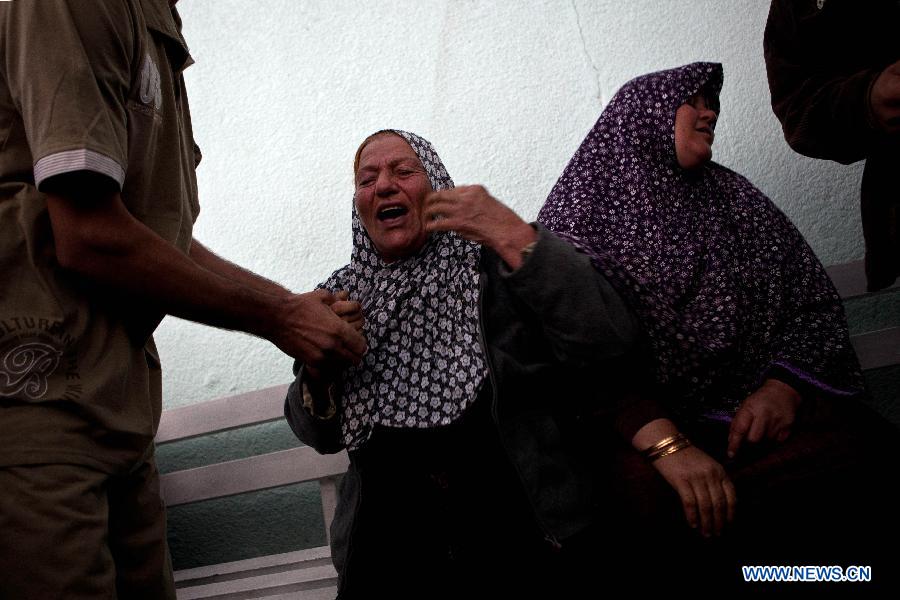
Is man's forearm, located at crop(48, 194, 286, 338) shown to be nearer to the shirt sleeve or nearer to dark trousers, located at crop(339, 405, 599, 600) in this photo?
the shirt sleeve

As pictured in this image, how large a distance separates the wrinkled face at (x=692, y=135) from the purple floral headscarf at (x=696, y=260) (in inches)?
0.8

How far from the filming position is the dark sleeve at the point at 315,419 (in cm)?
163

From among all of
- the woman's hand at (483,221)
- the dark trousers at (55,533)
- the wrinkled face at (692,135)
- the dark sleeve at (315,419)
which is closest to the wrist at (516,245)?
the woman's hand at (483,221)

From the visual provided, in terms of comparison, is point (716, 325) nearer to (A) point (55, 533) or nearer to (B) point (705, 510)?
(B) point (705, 510)

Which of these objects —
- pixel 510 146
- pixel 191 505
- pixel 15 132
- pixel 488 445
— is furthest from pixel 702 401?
pixel 191 505

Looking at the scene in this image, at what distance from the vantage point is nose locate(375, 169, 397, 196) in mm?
1774

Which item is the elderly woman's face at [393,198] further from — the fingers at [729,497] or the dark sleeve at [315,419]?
the fingers at [729,497]

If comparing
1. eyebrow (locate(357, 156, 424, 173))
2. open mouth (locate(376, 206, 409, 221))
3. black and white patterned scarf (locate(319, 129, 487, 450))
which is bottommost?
black and white patterned scarf (locate(319, 129, 487, 450))

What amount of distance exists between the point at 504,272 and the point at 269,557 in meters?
1.42

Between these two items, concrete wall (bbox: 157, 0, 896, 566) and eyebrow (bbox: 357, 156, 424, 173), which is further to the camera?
concrete wall (bbox: 157, 0, 896, 566)

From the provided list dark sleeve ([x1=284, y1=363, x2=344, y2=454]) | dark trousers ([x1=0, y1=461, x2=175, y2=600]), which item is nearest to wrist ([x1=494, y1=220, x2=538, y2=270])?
dark sleeve ([x1=284, y1=363, x2=344, y2=454])

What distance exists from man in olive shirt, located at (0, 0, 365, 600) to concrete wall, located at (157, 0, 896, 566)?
1559 millimetres

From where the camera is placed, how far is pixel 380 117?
2.66m

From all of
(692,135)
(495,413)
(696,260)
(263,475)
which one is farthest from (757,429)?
(263,475)
